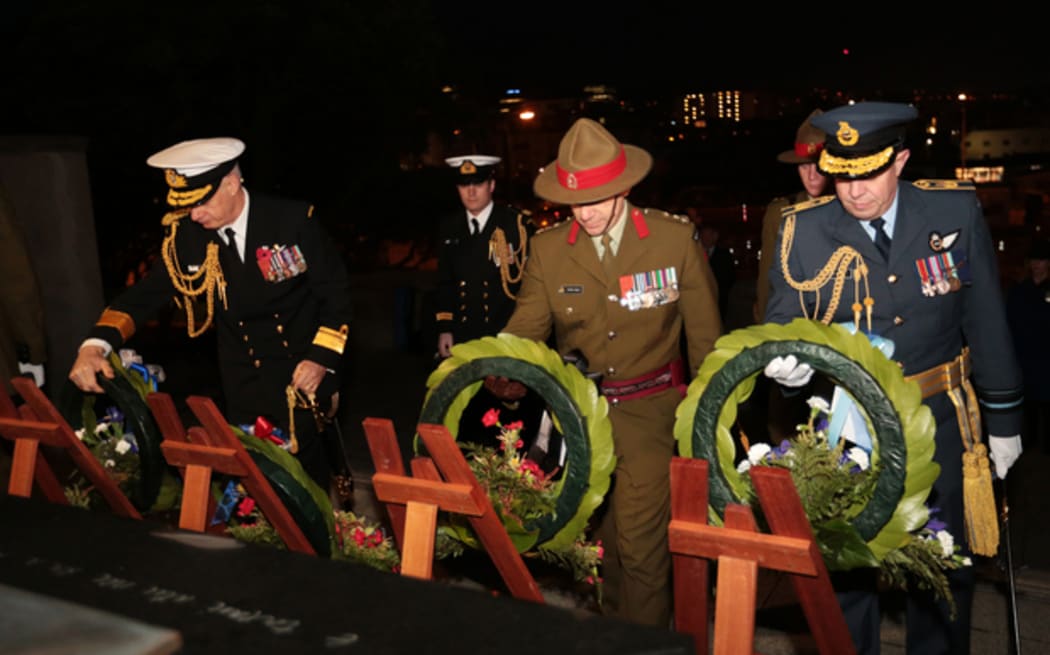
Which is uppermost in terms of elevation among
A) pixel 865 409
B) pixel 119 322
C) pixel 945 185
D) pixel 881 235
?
pixel 945 185

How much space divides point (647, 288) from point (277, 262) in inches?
68.7

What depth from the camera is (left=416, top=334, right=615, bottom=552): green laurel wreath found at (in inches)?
117

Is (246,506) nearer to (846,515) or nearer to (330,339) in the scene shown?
(330,339)

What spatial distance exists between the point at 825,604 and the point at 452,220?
16.6 feet

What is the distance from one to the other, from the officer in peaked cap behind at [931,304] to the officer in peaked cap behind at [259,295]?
2.17 m

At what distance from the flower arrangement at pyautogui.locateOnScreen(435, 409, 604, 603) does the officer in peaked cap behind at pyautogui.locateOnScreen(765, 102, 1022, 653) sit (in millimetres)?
1154

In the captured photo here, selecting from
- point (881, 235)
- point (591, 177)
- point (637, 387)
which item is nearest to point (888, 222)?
point (881, 235)

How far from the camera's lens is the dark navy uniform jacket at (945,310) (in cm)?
358

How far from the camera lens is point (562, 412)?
2.98 meters

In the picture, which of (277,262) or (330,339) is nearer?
(330,339)

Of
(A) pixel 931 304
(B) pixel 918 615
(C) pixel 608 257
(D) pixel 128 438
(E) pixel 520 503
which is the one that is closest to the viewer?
(E) pixel 520 503

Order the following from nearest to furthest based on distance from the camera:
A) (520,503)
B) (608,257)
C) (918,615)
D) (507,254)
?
(520,503) < (918,615) < (608,257) < (507,254)

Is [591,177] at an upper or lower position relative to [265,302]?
upper

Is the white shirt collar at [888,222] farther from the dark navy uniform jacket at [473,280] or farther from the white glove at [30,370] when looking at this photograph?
the white glove at [30,370]
